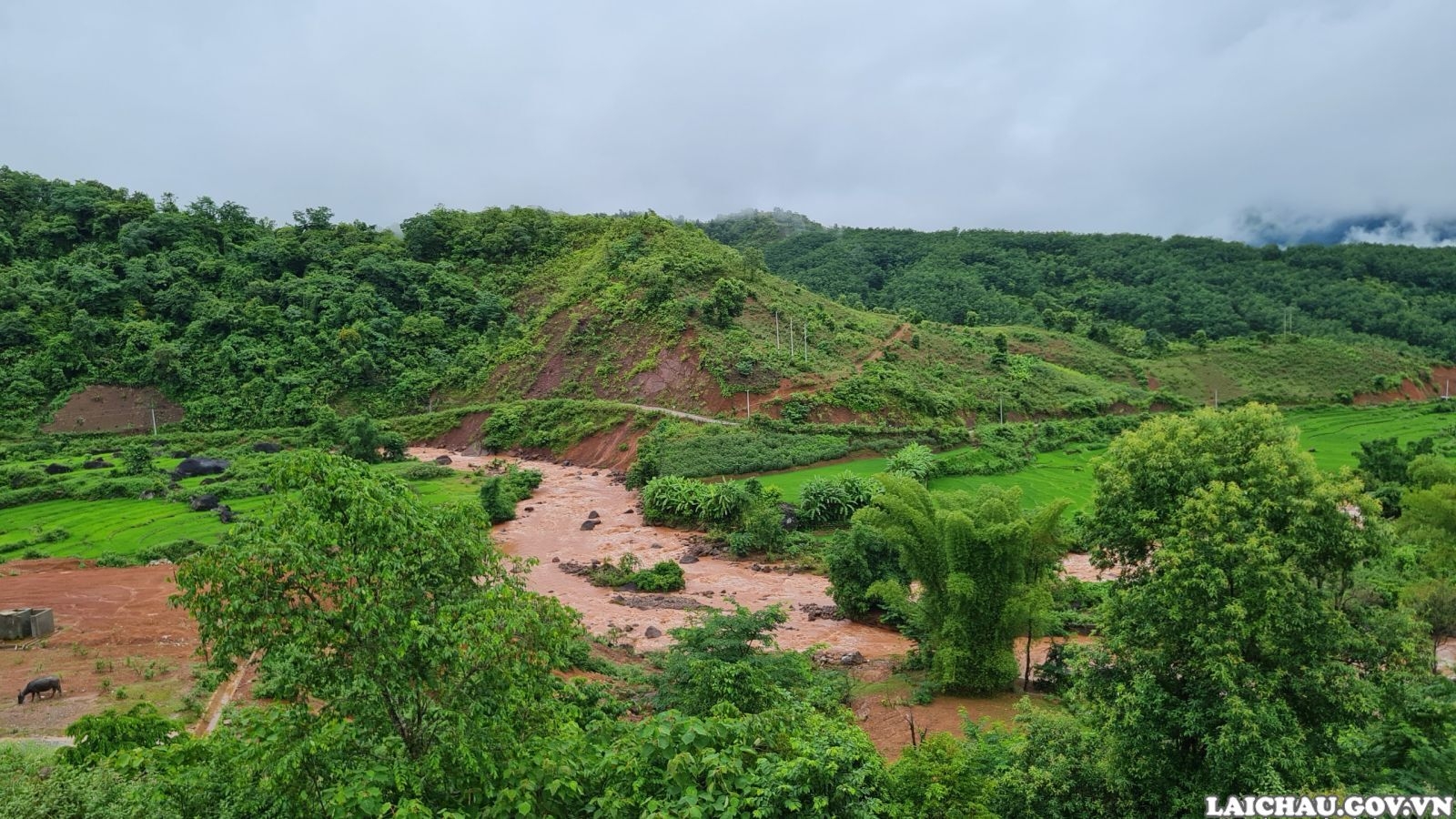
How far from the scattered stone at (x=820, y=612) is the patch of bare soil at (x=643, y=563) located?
18 cm

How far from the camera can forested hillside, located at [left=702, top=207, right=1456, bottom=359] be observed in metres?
80.7

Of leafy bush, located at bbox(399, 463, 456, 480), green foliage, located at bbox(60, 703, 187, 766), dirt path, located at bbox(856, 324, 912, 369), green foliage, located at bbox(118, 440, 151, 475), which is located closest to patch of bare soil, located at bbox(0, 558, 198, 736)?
green foliage, located at bbox(60, 703, 187, 766)

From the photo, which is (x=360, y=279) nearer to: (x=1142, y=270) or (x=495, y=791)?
(x=495, y=791)

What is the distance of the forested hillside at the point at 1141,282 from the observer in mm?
80688

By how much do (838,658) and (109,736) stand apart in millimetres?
14796

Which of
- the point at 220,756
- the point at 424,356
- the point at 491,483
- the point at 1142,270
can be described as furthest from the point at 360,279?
the point at 1142,270

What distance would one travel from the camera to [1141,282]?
309ft

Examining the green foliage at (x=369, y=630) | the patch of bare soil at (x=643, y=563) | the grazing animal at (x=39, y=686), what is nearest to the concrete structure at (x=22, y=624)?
the grazing animal at (x=39, y=686)

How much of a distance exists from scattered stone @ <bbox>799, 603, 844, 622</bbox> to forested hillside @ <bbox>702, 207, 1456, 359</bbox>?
5906cm

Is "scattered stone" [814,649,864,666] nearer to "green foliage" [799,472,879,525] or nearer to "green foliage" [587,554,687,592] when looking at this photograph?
"green foliage" [587,554,687,592]

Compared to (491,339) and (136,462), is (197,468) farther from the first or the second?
(491,339)

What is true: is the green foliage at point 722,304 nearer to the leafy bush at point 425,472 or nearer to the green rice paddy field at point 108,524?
the leafy bush at point 425,472

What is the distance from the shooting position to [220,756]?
22.1 ft

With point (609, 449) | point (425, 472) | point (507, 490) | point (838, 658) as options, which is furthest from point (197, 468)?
point (838, 658)
